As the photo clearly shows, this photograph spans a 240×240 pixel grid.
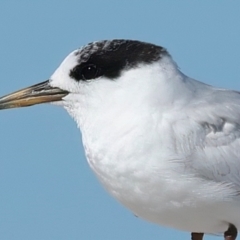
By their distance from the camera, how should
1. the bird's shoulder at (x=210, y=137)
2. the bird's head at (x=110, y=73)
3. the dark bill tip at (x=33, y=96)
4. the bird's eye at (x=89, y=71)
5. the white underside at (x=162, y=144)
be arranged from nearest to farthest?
1. the white underside at (x=162, y=144)
2. the bird's shoulder at (x=210, y=137)
3. the bird's head at (x=110, y=73)
4. the bird's eye at (x=89, y=71)
5. the dark bill tip at (x=33, y=96)

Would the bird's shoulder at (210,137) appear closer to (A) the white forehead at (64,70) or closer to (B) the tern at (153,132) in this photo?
(B) the tern at (153,132)

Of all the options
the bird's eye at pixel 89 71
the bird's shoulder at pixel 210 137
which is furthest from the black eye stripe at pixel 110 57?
the bird's shoulder at pixel 210 137

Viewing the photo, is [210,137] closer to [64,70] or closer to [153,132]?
[153,132]

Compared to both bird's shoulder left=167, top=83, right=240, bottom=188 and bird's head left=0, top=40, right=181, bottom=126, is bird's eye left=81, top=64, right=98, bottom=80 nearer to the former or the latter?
bird's head left=0, top=40, right=181, bottom=126

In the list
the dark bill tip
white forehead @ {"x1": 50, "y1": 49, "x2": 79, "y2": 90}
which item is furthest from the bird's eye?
the dark bill tip

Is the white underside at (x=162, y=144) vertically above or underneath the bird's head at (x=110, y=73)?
underneath

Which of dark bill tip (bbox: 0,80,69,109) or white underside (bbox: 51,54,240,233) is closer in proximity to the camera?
white underside (bbox: 51,54,240,233)

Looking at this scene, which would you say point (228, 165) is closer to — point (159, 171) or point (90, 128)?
point (159, 171)

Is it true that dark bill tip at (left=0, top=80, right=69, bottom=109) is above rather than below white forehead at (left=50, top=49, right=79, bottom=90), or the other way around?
below

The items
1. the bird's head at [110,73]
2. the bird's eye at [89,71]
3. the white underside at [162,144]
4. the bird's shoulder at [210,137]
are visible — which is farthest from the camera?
the bird's eye at [89,71]
